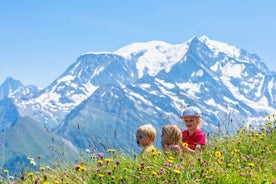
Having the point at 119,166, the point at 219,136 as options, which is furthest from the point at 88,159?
the point at 219,136

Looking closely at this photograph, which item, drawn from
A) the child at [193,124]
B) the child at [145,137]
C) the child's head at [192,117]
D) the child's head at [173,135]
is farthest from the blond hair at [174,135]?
the child's head at [192,117]

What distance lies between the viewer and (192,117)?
396 inches

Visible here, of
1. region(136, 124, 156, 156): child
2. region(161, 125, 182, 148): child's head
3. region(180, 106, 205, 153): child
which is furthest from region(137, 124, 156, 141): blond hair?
region(180, 106, 205, 153): child

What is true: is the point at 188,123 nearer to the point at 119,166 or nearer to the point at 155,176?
the point at 119,166

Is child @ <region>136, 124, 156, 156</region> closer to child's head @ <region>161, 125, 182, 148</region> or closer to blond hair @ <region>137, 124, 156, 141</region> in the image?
blond hair @ <region>137, 124, 156, 141</region>

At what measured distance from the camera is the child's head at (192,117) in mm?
9961

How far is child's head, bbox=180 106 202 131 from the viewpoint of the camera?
9961 millimetres

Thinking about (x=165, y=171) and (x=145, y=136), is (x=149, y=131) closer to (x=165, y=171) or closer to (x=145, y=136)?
(x=145, y=136)

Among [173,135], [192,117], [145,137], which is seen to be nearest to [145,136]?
[145,137]

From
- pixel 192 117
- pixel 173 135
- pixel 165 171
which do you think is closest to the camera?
pixel 165 171

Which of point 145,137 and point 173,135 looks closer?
point 173,135

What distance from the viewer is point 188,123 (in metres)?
10.1

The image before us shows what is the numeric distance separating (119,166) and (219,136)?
4656 millimetres

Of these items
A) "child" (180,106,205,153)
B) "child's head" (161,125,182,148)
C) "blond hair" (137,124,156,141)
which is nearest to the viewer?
"child's head" (161,125,182,148)
